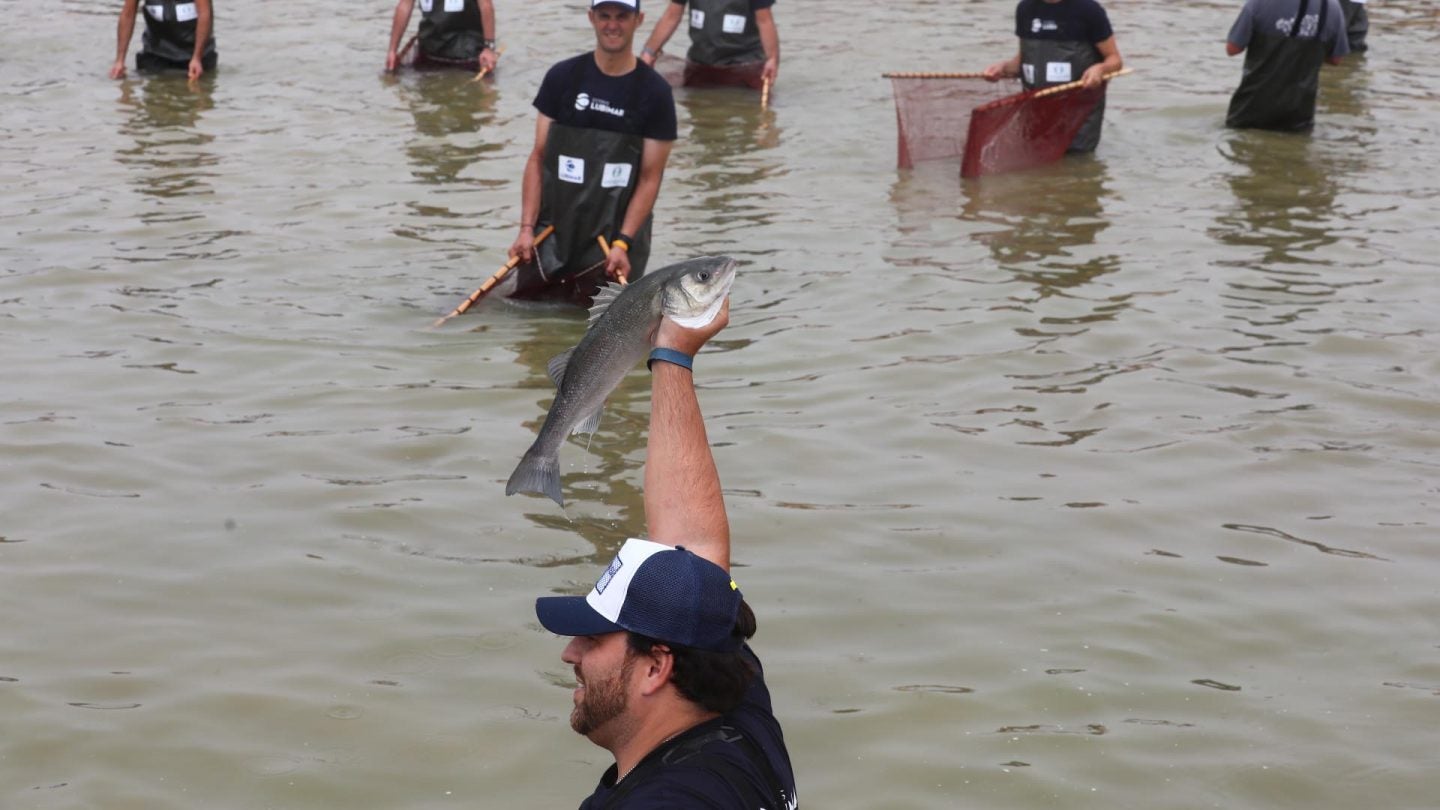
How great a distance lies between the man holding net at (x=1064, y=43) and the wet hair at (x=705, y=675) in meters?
9.90

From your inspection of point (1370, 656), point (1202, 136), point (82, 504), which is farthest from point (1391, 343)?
point (82, 504)

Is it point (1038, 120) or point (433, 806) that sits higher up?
point (1038, 120)

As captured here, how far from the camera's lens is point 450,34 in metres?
15.8

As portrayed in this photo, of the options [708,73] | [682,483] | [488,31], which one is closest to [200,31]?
[488,31]

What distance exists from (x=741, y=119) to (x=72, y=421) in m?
8.18

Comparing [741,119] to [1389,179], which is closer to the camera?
[1389,179]

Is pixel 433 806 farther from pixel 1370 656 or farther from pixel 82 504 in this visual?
pixel 1370 656

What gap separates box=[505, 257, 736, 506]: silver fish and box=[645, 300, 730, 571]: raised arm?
0.27 metres

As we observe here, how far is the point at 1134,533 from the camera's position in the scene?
6285 millimetres

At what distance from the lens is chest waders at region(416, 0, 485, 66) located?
15.6 metres

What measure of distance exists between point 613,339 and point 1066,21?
8642 mm

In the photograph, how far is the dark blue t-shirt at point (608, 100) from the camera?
27.2 ft

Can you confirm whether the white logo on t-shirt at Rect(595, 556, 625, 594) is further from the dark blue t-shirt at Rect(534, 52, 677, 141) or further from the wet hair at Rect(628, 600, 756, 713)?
the dark blue t-shirt at Rect(534, 52, 677, 141)

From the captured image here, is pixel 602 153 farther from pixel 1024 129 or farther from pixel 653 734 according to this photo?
pixel 653 734
